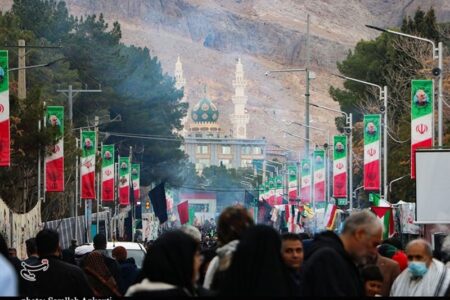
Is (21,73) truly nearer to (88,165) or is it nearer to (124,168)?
(88,165)

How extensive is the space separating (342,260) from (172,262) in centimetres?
137

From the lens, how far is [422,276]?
42.8 feet

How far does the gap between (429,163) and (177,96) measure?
297 feet

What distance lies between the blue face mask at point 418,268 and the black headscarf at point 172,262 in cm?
410

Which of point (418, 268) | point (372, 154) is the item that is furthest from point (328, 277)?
point (372, 154)

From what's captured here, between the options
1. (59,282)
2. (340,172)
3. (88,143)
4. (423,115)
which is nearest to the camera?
(59,282)

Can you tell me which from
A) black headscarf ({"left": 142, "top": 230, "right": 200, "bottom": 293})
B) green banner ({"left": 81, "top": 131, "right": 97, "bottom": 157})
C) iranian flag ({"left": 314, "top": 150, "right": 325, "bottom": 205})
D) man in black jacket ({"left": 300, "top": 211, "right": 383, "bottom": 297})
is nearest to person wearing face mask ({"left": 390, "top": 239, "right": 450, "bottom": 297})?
man in black jacket ({"left": 300, "top": 211, "right": 383, "bottom": 297})

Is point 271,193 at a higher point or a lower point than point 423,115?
lower

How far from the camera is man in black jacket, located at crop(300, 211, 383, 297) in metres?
9.80

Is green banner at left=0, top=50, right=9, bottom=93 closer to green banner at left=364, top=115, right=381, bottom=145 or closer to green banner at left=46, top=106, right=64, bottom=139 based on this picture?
green banner at left=46, top=106, right=64, bottom=139

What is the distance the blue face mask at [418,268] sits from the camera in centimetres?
1299

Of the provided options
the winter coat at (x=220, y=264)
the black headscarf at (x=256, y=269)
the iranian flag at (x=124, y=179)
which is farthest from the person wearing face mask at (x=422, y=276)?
the iranian flag at (x=124, y=179)

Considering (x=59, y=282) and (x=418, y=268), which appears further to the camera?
(x=59, y=282)

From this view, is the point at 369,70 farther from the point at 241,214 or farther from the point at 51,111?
the point at 241,214
